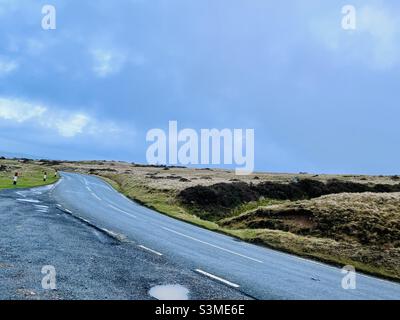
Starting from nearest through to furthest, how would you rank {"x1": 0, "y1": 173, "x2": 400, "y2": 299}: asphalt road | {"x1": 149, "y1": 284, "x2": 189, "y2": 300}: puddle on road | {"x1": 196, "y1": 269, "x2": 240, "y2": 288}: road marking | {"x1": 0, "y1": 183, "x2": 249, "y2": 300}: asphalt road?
{"x1": 0, "y1": 183, "x2": 249, "y2": 300}: asphalt road
{"x1": 149, "y1": 284, "x2": 189, "y2": 300}: puddle on road
{"x1": 0, "y1": 173, "x2": 400, "y2": 299}: asphalt road
{"x1": 196, "y1": 269, "x2": 240, "y2": 288}: road marking

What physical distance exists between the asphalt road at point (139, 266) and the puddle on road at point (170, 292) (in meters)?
0.08

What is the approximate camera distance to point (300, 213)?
30141 millimetres

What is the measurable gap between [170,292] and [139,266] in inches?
107

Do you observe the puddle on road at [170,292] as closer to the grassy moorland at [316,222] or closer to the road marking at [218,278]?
the road marking at [218,278]

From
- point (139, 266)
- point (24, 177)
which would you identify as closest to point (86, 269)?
point (139, 266)

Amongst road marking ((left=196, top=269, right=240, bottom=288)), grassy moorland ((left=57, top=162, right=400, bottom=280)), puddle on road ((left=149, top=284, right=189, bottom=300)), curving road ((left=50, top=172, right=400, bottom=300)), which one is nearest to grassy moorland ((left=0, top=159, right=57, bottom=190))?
grassy moorland ((left=57, top=162, right=400, bottom=280))

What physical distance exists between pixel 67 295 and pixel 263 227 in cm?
2151

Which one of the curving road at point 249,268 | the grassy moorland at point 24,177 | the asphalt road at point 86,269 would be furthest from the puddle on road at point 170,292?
the grassy moorland at point 24,177

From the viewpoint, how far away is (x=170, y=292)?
10031mm

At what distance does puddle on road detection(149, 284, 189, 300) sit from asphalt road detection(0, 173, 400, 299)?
0.27 feet

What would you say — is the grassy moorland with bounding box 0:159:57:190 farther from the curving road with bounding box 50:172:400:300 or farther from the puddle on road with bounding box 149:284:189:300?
the puddle on road with bounding box 149:284:189:300

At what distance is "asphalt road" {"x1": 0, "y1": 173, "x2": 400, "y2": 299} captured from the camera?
10023mm
